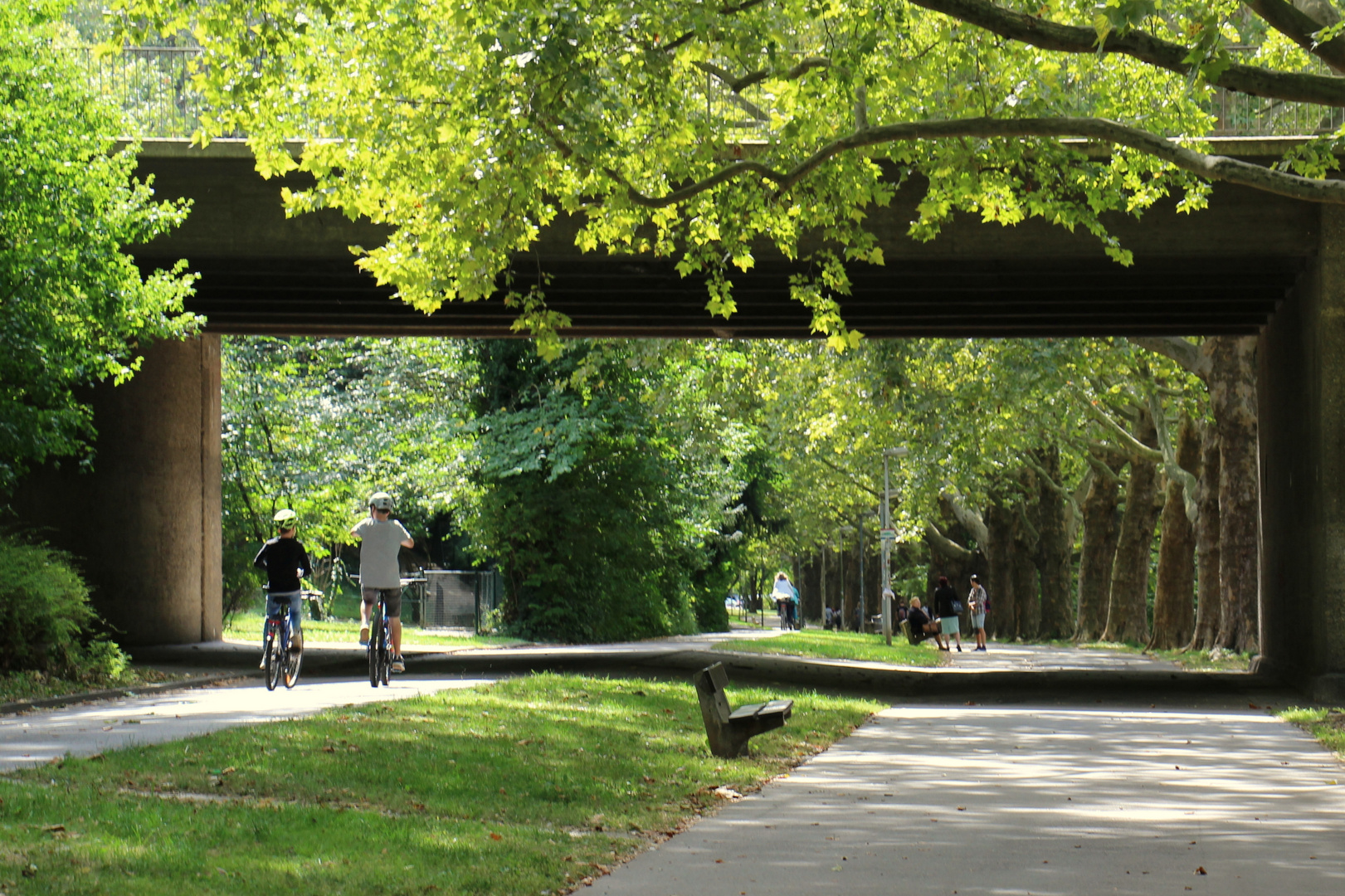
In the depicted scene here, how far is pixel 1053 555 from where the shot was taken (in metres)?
46.1

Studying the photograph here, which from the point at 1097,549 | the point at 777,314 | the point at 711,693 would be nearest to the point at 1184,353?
the point at 777,314

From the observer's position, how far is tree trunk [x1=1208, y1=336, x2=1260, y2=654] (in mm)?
25594

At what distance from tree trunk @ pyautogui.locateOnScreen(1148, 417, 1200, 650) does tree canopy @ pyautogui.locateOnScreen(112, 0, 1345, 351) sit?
718 inches

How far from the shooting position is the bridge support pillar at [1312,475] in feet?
57.1

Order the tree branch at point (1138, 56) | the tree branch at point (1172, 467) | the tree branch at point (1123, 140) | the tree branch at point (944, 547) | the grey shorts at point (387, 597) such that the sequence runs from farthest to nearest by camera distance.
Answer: the tree branch at point (944, 547), the tree branch at point (1172, 467), the grey shorts at point (387, 597), the tree branch at point (1123, 140), the tree branch at point (1138, 56)

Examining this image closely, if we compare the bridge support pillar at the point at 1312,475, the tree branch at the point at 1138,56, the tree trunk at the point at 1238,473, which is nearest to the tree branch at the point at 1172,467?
the tree trunk at the point at 1238,473

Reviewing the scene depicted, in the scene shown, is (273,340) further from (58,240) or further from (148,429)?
(58,240)

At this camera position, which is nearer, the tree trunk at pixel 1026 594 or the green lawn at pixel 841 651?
the green lawn at pixel 841 651

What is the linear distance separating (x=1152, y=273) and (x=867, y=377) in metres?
8.23

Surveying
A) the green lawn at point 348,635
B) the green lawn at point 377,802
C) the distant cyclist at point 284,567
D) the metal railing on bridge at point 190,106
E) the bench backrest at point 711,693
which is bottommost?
the green lawn at point 348,635

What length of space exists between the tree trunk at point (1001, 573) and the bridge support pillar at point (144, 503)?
29.5 metres

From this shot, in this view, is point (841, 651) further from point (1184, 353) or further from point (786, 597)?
point (786, 597)

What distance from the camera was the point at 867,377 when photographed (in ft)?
88.9

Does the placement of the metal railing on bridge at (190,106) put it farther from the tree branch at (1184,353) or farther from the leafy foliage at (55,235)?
the tree branch at (1184,353)
